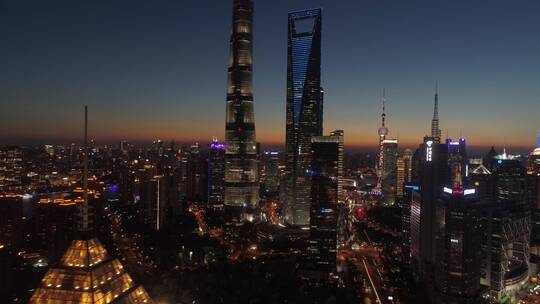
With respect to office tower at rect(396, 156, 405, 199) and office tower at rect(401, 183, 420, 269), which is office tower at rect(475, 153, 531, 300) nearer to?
office tower at rect(401, 183, 420, 269)

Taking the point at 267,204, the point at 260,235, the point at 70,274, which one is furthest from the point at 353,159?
the point at 70,274

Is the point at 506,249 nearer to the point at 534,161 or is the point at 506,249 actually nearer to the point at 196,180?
the point at 534,161

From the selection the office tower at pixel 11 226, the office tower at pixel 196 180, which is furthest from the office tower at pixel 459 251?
the office tower at pixel 196 180

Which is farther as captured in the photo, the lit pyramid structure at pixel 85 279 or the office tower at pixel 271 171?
the office tower at pixel 271 171

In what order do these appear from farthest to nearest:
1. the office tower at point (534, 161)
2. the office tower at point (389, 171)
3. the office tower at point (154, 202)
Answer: the office tower at point (389, 171)
the office tower at point (534, 161)
the office tower at point (154, 202)

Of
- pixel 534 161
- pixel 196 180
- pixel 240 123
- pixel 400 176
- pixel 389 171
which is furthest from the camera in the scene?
pixel 389 171

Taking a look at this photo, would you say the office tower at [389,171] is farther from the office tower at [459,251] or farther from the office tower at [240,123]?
the office tower at [459,251]

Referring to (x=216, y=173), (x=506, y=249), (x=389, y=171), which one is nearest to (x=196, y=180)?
(x=216, y=173)
